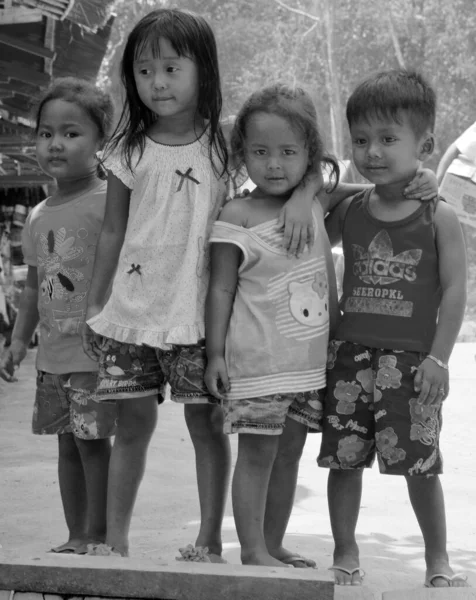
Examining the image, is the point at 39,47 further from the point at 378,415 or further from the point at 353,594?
the point at 353,594

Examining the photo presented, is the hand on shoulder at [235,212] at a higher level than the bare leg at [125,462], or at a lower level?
higher

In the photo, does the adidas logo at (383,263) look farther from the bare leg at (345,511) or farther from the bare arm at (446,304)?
the bare leg at (345,511)

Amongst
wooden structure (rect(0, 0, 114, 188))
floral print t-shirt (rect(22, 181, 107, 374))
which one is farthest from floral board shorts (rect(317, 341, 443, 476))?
wooden structure (rect(0, 0, 114, 188))

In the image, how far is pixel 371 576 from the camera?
343 centimetres

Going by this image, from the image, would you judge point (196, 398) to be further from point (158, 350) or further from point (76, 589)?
point (76, 589)

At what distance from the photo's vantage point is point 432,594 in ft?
8.44

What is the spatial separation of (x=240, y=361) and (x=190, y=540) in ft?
5.36

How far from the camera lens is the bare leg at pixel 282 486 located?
3023 millimetres

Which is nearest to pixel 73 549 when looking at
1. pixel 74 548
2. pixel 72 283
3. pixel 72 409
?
pixel 74 548

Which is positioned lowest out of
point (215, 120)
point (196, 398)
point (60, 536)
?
point (60, 536)

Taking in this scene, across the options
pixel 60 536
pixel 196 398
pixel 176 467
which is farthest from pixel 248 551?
pixel 176 467

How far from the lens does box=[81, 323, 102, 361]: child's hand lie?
10.2ft

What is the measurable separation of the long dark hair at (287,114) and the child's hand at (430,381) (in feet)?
2.18

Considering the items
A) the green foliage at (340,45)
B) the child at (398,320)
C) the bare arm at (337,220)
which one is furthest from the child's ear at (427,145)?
the green foliage at (340,45)
